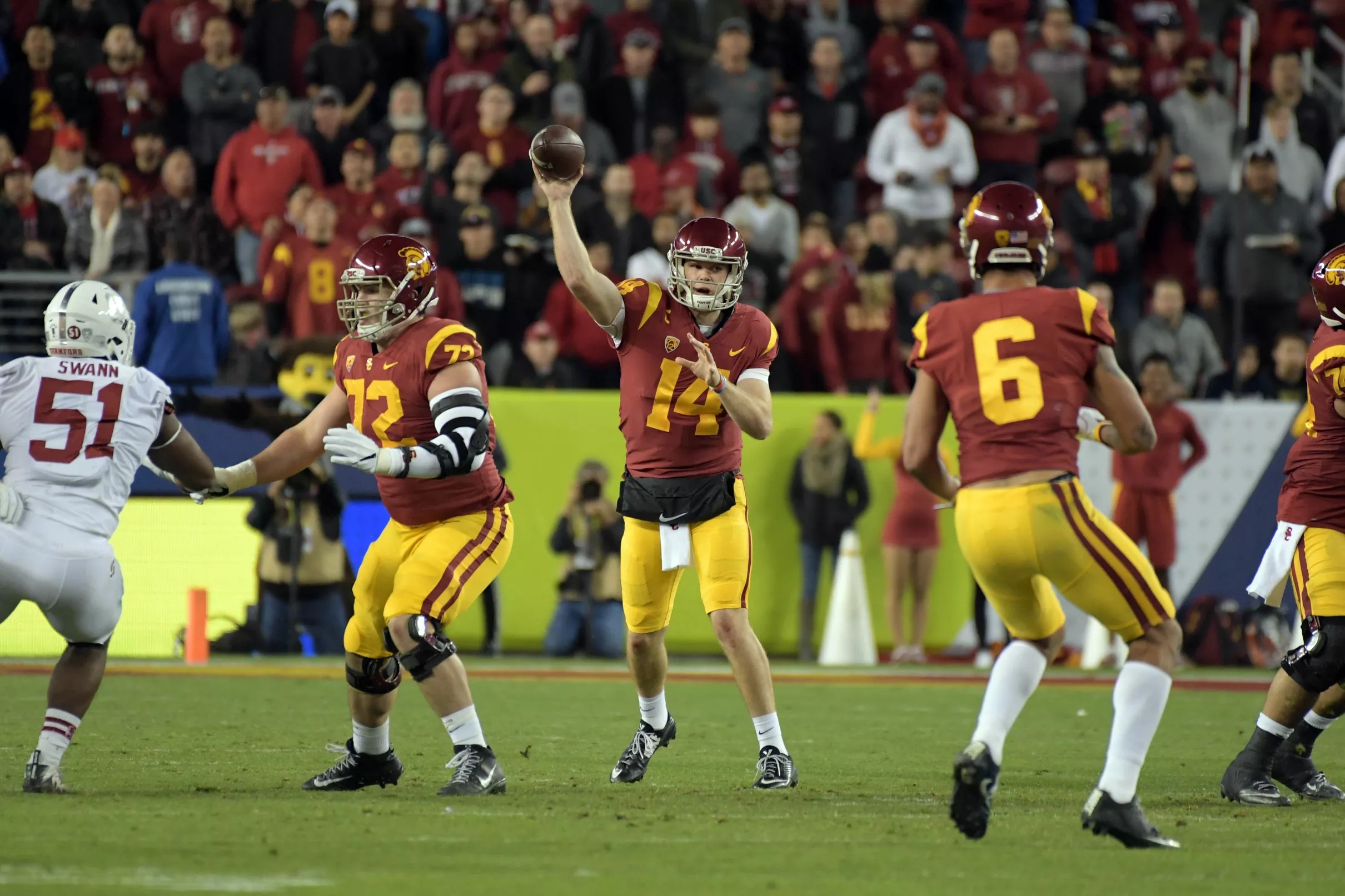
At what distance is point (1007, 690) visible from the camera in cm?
524

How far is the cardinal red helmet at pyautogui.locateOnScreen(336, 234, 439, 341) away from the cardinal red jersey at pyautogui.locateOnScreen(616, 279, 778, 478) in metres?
0.86

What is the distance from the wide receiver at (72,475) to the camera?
588cm

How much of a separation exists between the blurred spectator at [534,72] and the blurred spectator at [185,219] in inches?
104

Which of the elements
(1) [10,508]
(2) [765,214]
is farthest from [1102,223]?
(1) [10,508]

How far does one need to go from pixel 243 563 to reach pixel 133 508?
0.89 metres

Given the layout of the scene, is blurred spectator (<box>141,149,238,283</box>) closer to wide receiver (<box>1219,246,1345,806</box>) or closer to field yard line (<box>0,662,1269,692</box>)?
field yard line (<box>0,662,1269,692</box>)

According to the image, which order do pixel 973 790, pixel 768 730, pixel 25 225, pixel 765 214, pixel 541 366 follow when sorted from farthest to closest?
1. pixel 765 214
2. pixel 25 225
3. pixel 541 366
4. pixel 768 730
5. pixel 973 790

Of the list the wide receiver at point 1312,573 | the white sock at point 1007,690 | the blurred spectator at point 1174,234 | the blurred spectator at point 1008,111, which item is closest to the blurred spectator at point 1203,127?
the blurred spectator at point 1174,234

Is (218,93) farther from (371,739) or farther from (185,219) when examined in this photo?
(371,739)

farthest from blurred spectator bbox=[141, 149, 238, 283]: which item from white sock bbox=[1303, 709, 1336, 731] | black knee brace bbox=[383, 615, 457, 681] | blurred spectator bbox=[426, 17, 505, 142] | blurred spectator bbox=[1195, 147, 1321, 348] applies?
white sock bbox=[1303, 709, 1336, 731]

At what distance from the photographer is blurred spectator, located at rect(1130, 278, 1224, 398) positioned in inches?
557

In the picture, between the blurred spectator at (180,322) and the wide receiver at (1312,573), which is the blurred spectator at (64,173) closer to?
the blurred spectator at (180,322)

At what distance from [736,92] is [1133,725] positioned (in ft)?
36.8

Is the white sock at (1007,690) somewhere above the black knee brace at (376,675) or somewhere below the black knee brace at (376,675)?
above
